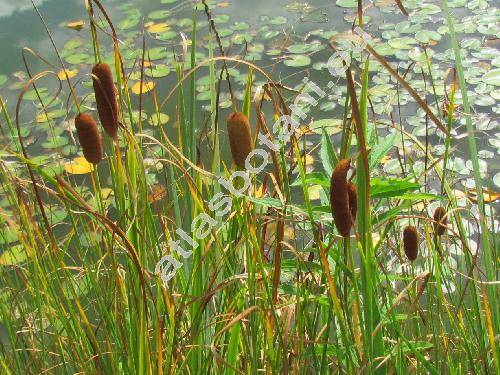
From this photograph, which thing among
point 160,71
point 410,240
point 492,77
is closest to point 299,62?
point 160,71

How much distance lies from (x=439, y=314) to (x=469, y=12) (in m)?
2.57

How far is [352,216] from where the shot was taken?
1.99 ft

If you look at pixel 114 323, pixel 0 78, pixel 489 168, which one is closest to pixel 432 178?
pixel 489 168

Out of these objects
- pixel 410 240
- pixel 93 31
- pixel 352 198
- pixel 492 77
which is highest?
pixel 93 31

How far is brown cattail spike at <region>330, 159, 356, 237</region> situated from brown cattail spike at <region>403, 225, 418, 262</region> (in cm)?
26


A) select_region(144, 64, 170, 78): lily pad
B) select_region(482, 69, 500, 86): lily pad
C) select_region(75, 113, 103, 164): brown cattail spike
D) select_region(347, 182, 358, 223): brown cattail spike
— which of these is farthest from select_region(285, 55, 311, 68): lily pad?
select_region(347, 182, 358, 223): brown cattail spike

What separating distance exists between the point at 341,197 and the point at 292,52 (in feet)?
8.69

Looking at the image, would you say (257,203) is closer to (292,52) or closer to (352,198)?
(352,198)

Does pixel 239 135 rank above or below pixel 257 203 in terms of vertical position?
above

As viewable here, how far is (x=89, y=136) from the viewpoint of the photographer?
73cm

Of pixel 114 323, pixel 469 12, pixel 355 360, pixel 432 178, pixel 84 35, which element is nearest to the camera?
pixel 355 360

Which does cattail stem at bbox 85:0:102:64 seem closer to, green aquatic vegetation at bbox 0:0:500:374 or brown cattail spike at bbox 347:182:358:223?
green aquatic vegetation at bbox 0:0:500:374

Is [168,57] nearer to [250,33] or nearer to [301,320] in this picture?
[250,33]

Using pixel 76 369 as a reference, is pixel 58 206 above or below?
below
